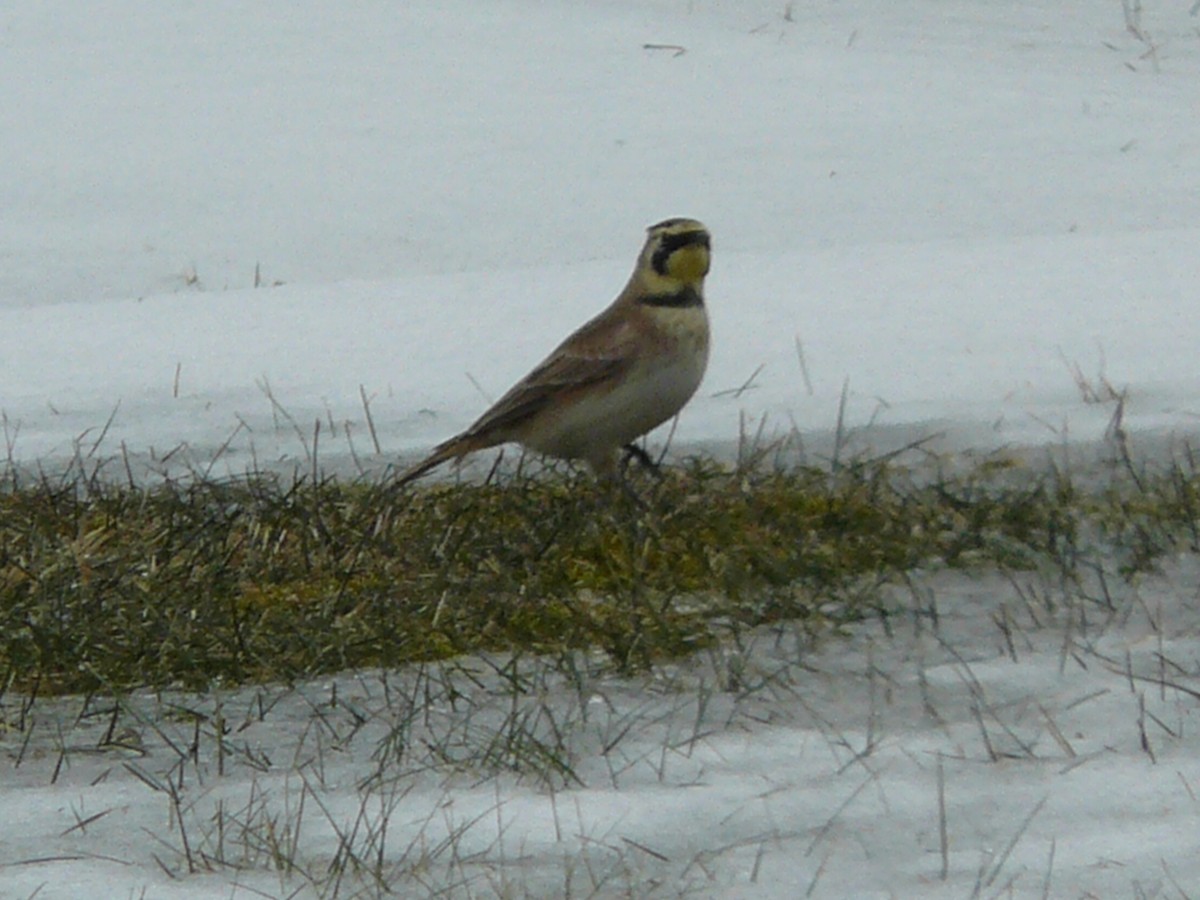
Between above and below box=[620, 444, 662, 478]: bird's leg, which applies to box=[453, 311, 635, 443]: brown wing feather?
above

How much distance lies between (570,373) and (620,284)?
3975mm

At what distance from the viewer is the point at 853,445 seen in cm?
737

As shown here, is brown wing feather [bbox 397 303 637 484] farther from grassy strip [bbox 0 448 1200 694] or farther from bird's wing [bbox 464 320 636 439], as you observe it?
grassy strip [bbox 0 448 1200 694]

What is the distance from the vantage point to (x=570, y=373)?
6.57m

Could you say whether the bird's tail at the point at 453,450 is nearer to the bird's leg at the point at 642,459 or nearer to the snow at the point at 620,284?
the bird's leg at the point at 642,459

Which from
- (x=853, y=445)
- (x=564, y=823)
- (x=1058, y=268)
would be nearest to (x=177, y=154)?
(x=1058, y=268)

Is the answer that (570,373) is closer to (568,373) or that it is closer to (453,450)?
(568,373)

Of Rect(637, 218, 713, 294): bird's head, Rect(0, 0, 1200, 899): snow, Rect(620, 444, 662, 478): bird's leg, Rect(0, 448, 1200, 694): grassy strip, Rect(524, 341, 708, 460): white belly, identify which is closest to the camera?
Rect(0, 0, 1200, 899): snow

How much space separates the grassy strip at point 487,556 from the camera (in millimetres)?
5109

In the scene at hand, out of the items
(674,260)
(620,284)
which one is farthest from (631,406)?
(620,284)

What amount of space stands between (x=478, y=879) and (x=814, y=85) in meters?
13.4

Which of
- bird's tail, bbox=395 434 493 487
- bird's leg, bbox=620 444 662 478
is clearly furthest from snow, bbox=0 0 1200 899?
bird's tail, bbox=395 434 493 487

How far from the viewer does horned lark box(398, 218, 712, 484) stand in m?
6.45

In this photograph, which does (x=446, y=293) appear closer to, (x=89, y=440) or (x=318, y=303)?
(x=318, y=303)
